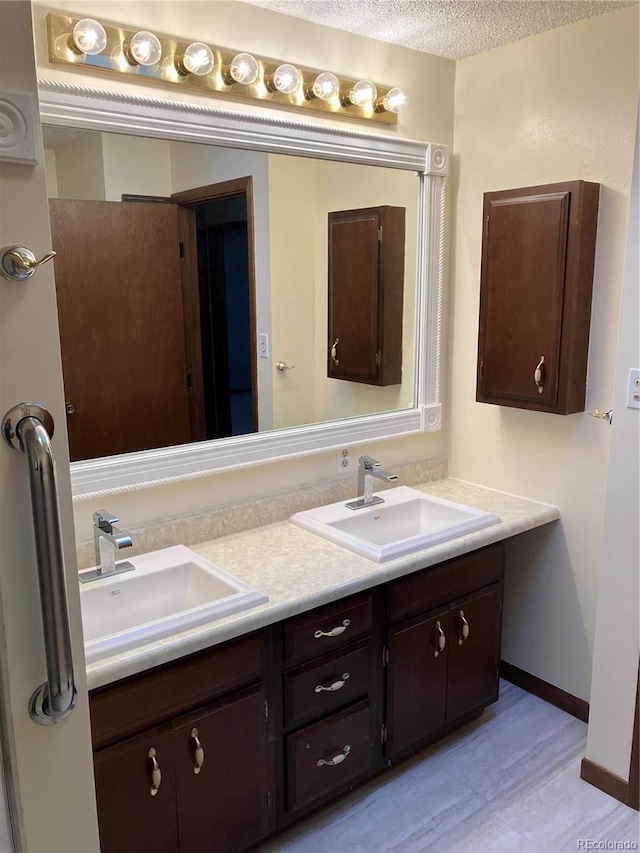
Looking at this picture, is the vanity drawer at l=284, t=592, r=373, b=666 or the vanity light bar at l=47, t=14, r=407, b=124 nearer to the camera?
the vanity light bar at l=47, t=14, r=407, b=124

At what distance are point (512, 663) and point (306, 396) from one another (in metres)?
1.38

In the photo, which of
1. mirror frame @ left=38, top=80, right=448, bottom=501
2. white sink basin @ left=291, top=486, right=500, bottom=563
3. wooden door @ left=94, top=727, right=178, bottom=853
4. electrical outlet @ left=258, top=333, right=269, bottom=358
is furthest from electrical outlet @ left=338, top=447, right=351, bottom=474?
wooden door @ left=94, top=727, right=178, bottom=853

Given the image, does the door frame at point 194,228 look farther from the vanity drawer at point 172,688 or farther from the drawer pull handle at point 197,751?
the drawer pull handle at point 197,751

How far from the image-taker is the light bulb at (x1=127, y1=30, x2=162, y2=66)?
1771 mm

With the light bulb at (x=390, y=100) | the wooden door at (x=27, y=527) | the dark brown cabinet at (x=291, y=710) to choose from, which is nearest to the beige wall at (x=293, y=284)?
the light bulb at (x=390, y=100)

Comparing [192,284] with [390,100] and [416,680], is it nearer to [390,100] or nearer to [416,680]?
[390,100]

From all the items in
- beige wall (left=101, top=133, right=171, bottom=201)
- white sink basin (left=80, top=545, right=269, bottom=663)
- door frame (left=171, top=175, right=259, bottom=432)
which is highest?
beige wall (left=101, top=133, right=171, bottom=201)

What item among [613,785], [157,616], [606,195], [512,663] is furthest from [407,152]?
[613,785]

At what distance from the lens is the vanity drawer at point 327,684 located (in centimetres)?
185

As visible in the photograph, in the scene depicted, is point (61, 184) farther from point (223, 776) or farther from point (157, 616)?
point (223, 776)

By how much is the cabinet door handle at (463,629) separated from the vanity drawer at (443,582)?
0.25 feet

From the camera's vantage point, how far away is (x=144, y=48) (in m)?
1.79

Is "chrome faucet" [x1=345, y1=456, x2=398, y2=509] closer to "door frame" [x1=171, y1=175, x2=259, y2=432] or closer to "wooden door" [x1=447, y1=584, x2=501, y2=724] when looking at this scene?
"wooden door" [x1=447, y1=584, x2=501, y2=724]

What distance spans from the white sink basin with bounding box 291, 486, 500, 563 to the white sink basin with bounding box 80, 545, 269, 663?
420 mm
